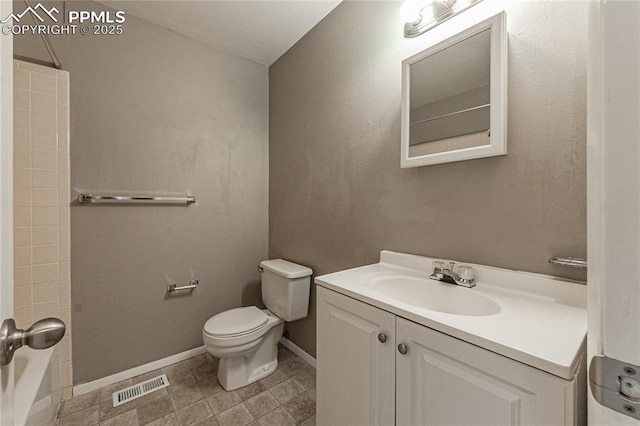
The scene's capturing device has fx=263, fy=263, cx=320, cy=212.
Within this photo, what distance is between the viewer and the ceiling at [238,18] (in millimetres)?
1633

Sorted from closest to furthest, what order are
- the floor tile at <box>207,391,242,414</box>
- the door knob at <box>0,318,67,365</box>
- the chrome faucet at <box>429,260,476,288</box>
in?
the door knob at <box>0,318,67,365</box>
the chrome faucet at <box>429,260,476,288</box>
the floor tile at <box>207,391,242,414</box>

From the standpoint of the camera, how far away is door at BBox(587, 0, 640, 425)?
308mm

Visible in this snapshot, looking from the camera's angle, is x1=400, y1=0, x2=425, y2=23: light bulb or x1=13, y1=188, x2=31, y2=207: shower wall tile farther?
x1=13, y1=188, x2=31, y2=207: shower wall tile

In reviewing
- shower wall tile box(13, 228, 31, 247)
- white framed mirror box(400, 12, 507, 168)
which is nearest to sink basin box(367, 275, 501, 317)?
white framed mirror box(400, 12, 507, 168)

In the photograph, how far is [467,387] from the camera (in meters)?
0.69

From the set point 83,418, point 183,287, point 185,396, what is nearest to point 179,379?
point 185,396

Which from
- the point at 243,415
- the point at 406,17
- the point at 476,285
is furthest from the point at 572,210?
the point at 243,415

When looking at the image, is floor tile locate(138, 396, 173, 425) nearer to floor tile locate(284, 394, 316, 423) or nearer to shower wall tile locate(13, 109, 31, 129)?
floor tile locate(284, 394, 316, 423)

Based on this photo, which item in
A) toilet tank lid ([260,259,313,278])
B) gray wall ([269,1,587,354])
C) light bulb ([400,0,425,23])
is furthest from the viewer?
toilet tank lid ([260,259,313,278])

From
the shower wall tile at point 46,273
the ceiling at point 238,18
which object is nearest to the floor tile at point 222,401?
the shower wall tile at point 46,273

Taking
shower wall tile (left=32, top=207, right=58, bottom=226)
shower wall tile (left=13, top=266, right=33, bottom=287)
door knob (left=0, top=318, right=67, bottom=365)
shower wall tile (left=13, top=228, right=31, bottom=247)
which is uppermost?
shower wall tile (left=32, top=207, right=58, bottom=226)

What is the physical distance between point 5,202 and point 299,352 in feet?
6.27

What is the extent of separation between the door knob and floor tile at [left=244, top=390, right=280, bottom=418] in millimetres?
1293

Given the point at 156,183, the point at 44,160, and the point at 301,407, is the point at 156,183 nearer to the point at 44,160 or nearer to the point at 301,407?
the point at 44,160
